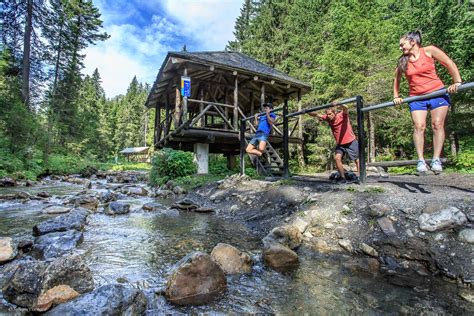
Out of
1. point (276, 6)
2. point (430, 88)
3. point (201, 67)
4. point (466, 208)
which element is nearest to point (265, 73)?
point (201, 67)

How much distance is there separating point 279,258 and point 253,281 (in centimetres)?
49

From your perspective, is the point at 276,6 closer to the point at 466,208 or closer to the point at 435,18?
the point at 435,18

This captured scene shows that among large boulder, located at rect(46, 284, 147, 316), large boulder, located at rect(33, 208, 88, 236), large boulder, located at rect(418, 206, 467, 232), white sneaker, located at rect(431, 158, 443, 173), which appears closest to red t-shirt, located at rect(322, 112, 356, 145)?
white sneaker, located at rect(431, 158, 443, 173)

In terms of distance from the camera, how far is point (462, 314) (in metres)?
1.90

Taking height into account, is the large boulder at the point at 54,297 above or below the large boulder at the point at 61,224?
below

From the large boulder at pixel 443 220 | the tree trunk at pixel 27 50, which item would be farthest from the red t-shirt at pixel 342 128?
the tree trunk at pixel 27 50

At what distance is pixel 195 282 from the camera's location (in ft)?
7.64

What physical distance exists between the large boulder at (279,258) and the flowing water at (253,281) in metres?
0.10

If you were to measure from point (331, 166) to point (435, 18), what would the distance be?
346 inches

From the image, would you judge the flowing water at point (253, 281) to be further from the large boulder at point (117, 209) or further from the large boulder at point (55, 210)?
the large boulder at point (117, 209)

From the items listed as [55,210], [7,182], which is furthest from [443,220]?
[7,182]

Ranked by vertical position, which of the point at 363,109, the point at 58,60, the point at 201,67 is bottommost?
the point at 363,109

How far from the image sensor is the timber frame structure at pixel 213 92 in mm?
9828

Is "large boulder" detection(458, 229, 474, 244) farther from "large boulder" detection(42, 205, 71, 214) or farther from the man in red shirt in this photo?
"large boulder" detection(42, 205, 71, 214)
